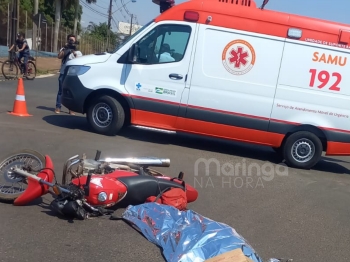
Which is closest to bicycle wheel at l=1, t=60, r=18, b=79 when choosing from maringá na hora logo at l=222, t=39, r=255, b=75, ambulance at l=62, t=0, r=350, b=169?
ambulance at l=62, t=0, r=350, b=169

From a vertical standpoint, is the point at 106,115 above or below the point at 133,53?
below

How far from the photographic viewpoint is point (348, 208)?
23.7ft

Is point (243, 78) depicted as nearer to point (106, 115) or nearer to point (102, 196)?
point (106, 115)

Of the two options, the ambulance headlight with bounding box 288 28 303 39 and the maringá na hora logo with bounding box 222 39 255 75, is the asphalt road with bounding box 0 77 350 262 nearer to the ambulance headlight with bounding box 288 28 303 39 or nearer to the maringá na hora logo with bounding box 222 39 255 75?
the maringá na hora logo with bounding box 222 39 255 75

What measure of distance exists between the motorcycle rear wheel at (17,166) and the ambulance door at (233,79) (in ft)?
13.9

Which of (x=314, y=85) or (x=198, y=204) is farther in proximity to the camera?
(x=314, y=85)

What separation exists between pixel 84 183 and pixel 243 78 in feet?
16.0

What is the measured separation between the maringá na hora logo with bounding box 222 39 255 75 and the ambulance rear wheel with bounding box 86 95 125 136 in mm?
2129

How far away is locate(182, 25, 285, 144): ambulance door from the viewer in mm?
9461

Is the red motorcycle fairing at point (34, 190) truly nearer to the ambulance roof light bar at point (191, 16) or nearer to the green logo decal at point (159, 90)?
the green logo decal at point (159, 90)

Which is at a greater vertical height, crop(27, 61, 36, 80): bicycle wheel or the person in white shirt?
the person in white shirt

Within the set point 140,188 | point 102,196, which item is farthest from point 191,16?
point 102,196

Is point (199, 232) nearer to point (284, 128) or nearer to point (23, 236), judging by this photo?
point (23, 236)

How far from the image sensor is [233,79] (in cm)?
951
